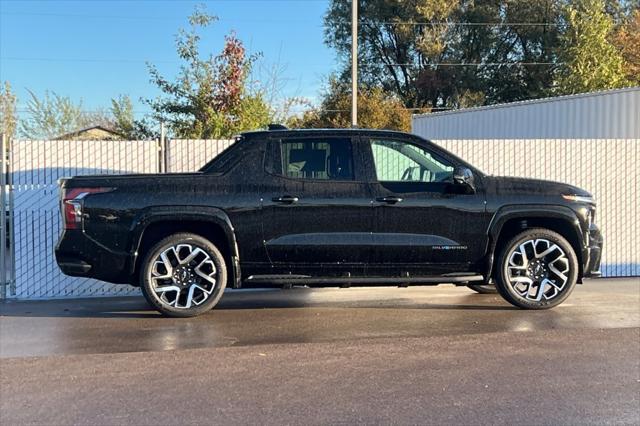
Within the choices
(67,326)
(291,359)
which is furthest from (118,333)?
(291,359)

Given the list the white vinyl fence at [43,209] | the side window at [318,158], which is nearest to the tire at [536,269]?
the side window at [318,158]

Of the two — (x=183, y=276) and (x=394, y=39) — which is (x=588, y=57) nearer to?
(x=394, y=39)

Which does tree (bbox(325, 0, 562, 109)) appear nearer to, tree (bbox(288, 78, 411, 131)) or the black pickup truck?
tree (bbox(288, 78, 411, 131))

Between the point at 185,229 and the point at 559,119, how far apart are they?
491 inches

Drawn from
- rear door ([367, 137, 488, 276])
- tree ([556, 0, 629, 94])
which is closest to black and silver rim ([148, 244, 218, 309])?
rear door ([367, 137, 488, 276])

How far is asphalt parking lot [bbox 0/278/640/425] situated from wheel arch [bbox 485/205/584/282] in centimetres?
73

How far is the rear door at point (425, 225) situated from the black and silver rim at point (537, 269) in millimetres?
430

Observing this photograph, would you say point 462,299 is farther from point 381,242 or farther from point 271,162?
point 271,162

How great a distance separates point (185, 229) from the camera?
6.82 metres

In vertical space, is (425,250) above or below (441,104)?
below

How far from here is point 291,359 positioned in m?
5.59

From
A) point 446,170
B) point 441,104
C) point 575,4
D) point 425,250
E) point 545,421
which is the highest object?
point 575,4

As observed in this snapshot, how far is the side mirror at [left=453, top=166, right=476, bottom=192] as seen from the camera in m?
6.75

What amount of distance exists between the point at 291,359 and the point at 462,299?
3306 mm
